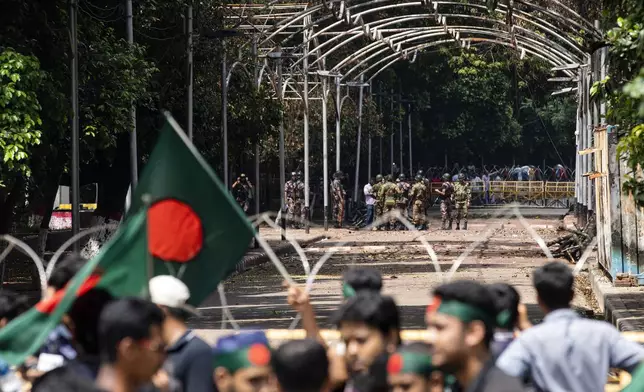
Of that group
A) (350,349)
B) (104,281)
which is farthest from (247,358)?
(104,281)

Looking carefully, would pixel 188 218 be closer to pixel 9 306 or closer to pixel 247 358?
pixel 9 306

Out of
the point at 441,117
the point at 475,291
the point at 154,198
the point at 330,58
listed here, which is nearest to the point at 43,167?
the point at 154,198

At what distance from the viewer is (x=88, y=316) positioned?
606cm

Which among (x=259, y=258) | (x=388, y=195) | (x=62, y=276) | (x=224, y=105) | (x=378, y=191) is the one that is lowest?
(x=259, y=258)

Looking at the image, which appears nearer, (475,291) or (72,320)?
(475,291)

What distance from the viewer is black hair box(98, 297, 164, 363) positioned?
16.2 feet

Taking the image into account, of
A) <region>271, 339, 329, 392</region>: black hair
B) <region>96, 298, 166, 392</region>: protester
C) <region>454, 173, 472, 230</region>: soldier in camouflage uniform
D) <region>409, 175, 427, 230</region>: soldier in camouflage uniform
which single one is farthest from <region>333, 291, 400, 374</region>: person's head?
<region>409, 175, 427, 230</region>: soldier in camouflage uniform

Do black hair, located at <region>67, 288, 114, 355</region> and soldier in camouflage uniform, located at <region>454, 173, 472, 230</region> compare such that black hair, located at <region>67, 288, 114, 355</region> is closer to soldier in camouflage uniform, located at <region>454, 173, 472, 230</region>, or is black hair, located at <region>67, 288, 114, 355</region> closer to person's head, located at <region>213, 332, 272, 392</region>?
person's head, located at <region>213, 332, 272, 392</region>

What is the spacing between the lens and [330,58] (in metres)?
52.1

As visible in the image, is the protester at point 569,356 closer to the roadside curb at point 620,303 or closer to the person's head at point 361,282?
the person's head at point 361,282

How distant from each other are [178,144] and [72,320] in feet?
4.60

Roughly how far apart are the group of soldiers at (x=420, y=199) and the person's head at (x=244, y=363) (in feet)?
136

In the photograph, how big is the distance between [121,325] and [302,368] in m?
0.57

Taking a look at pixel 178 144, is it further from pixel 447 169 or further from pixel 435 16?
pixel 447 169
